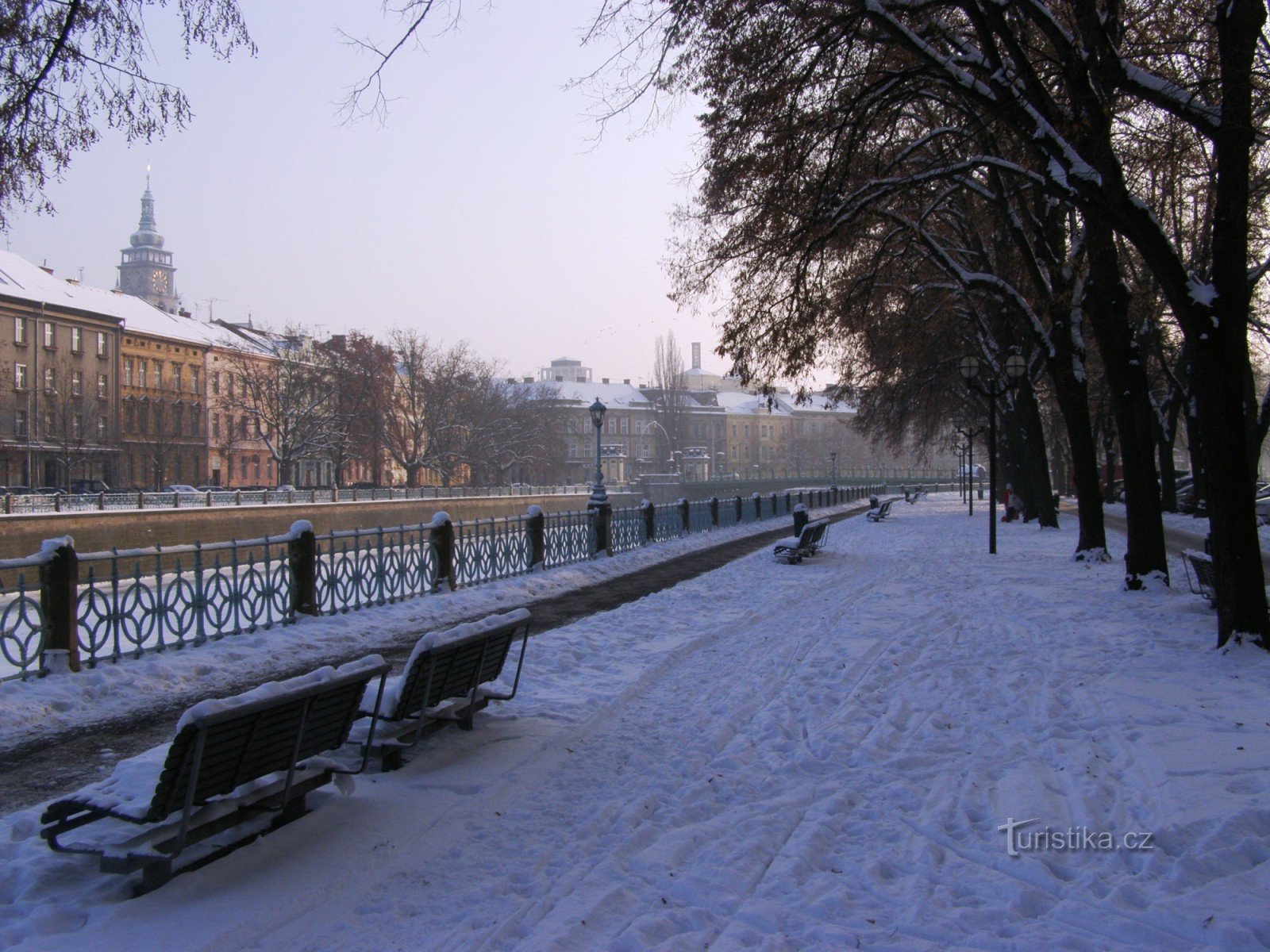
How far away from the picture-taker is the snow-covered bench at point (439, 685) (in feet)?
20.4

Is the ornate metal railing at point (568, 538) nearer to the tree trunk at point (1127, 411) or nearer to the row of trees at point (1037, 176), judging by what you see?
the row of trees at point (1037, 176)

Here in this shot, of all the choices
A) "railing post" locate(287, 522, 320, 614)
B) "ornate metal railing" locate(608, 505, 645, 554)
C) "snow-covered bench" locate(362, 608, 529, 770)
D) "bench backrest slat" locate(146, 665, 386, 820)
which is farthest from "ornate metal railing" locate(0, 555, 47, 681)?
"ornate metal railing" locate(608, 505, 645, 554)

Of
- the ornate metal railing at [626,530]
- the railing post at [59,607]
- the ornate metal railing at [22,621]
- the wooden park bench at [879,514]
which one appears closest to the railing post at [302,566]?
the railing post at [59,607]

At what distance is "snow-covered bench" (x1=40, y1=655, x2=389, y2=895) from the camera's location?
430cm

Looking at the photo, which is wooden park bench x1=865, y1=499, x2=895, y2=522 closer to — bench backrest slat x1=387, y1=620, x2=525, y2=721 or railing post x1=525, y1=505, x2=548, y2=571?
railing post x1=525, y1=505, x2=548, y2=571

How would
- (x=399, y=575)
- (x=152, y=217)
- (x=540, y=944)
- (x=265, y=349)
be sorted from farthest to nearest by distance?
(x=152, y=217) < (x=265, y=349) < (x=399, y=575) < (x=540, y=944)

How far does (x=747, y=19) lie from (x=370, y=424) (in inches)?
2176

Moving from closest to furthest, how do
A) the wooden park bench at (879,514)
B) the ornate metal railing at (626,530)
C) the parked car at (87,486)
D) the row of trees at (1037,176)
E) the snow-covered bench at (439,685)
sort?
1. the snow-covered bench at (439,685)
2. the row of trees at (1037,176)
3. the ornate metal railing at (626,530)
4. the wooden park bench at (879,514)
5. the parked car at (87,486)

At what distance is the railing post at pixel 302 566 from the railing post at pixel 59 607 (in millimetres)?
3207

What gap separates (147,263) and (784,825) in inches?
6428

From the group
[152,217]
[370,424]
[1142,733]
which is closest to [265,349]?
[370,424]

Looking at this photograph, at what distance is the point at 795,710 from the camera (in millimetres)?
7918

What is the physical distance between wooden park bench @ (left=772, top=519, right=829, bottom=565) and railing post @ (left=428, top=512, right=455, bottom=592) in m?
7.68

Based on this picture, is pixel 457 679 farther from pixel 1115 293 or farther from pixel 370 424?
pixel 370 424
